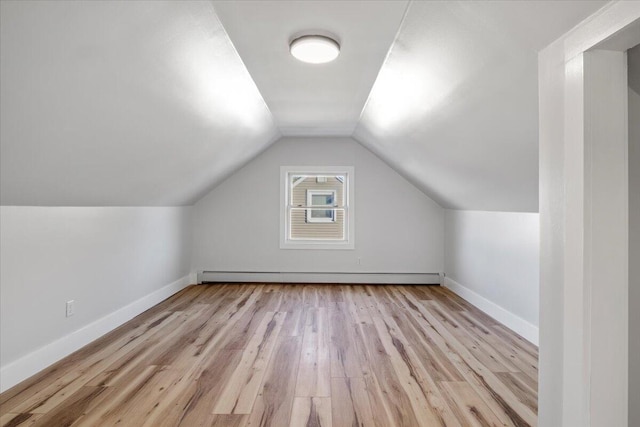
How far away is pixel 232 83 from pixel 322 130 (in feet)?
7.11

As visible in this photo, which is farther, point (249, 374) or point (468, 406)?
point (249, 374)

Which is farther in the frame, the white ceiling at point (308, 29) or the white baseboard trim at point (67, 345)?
the white baseboard trim at point (67, 345)

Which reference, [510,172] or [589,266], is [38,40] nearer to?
[589,266]

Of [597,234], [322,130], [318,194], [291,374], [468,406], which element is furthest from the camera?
[318,194]

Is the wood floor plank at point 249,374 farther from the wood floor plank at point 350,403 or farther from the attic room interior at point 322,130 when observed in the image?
the wood floor plank at point 350,403

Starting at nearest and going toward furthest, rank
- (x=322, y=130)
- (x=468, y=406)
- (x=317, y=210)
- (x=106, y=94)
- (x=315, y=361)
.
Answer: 1. (x=106, y=94)
2. (x=468, y=406)
3. (x=315, y=361)
4. (x=322, y=130)
5. (x=317, y=210)

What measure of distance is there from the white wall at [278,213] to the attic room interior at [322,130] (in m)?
0.57

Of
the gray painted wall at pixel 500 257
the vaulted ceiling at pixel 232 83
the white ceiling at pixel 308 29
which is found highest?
the white ceiling at pixel 308 29

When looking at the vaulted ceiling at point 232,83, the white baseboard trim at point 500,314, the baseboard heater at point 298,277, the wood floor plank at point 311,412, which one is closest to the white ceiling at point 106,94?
the vaulted ceiling at point 232,83

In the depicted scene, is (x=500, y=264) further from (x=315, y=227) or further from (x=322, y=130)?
(x=315, y=227)

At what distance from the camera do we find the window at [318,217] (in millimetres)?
5211

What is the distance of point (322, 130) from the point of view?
469 centimetres

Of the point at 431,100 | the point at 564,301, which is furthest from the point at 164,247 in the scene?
the point at 564,301

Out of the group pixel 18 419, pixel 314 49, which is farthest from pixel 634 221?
pixel 18 419
